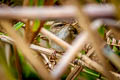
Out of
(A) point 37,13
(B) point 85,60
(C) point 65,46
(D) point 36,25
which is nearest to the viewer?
(A) point 37,13

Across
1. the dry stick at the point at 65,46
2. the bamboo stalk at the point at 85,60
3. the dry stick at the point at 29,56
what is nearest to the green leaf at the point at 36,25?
the dry stick at the point at 29,56

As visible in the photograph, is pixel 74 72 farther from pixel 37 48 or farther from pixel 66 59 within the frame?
pixel 66 59

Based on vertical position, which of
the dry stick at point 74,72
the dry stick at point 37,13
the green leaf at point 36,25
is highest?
the dry stick at point 37,13

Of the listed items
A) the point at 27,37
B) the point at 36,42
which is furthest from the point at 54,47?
the point at 27,37

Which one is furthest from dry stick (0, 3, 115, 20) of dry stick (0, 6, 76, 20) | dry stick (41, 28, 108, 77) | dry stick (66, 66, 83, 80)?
dry stick (66, 66, 83, 80)

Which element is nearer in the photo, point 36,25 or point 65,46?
point 36,25

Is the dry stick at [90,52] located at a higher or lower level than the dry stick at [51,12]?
lower

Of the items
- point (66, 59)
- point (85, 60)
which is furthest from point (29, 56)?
point (85, 60)

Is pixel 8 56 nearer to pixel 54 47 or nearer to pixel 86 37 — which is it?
pixel 54 47

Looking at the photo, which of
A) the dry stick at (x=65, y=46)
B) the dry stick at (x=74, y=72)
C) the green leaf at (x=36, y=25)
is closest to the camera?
the green leaf at (x=36, y=25)

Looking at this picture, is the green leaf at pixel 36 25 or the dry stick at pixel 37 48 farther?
the dry stick at pixel 37 48

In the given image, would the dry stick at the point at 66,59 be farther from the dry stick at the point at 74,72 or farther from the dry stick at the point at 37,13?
the dry stick at the point at 74,72

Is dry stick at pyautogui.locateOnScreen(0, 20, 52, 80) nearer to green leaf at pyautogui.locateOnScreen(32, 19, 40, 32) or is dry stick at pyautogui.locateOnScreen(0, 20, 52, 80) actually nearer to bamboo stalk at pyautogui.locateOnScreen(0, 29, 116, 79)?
green leaf at pyautogui.locateOnScreen(32, 19, 40, 32)
